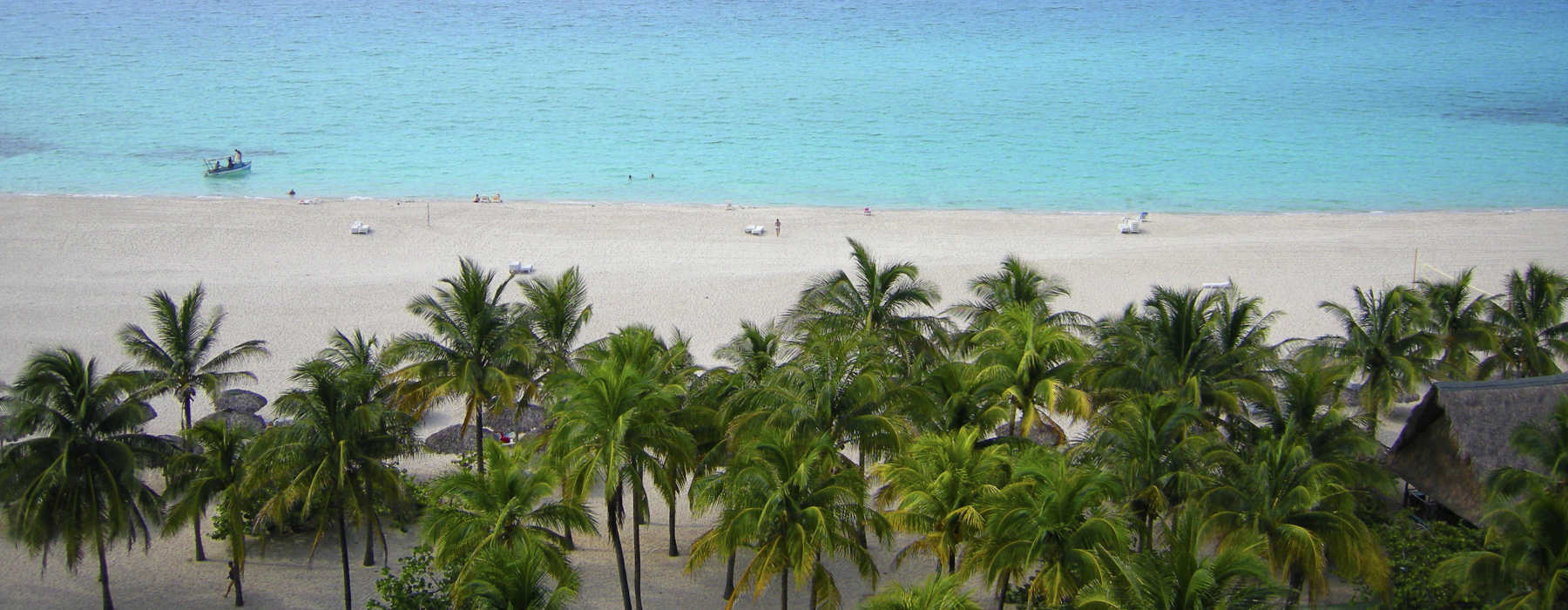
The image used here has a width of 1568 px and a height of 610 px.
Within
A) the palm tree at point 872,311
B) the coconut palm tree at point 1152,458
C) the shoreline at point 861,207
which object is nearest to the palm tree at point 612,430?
the palm tree at point 872,311

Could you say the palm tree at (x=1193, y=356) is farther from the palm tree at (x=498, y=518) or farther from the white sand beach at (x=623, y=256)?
the palm tree at (x=498, y=518)

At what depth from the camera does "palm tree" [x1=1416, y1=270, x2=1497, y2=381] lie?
19156mm

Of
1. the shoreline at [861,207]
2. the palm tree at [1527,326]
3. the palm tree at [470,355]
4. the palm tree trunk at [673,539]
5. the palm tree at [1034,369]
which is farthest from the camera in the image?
the shoreline at [861,207]

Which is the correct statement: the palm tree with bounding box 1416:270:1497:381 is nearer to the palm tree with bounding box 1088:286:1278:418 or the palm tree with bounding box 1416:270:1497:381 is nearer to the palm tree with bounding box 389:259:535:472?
the palm tree with bounding box 1088:286:1278:418

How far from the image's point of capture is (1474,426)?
50.9 feet

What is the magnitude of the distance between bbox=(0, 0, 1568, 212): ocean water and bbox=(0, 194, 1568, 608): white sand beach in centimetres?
534

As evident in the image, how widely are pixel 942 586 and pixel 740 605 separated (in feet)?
16.9

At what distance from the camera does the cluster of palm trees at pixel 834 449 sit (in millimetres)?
12688

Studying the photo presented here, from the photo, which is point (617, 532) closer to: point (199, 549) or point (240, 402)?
point (199, 549)

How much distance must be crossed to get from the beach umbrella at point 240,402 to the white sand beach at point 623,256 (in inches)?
33.4

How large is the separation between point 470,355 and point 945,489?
7.09 m

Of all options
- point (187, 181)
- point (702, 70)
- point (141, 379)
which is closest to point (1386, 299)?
point (141, 379)

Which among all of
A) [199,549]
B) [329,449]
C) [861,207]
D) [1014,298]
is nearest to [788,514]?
[329,449]

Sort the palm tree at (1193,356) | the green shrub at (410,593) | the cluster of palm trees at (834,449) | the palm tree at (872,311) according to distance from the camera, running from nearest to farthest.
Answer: the cluster of palm trees at (834,449) → the green shrub at (410,593) → the palm tree at (1193,356) → the palm tree at (872,311)
